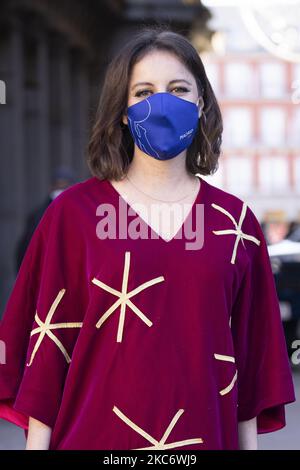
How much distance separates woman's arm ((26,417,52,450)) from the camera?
2697 millimetres

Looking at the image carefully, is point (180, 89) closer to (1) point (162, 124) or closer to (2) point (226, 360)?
(1) point (162, 124)

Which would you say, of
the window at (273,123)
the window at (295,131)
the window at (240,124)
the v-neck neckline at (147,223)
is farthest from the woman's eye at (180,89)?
the window at (240,124)

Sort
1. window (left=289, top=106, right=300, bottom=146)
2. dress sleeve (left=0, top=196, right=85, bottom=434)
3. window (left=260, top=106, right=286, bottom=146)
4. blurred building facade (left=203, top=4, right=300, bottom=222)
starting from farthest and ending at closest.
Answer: window (left=260, top=106, right=286, bottom=146), window (left=289, top=106, right=300, bottom=146), blurred building facade (left=203, top=4, right=300, bottom=222), dress sleeve (left=0, top=196, right=85, bottom=434)

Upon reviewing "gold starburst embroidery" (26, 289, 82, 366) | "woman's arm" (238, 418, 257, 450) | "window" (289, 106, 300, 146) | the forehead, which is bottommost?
"woman's arm" (238, 418, 257, 450)

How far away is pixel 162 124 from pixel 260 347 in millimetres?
605

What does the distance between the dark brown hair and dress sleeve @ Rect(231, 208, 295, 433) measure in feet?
0.72

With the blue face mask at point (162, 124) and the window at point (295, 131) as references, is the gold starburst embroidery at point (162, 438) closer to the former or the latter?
the blue face mask at point (162, 124)

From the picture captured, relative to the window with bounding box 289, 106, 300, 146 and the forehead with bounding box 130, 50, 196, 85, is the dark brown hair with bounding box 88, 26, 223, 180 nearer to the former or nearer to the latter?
the forehead with bounding box 130, 50, 196, 85

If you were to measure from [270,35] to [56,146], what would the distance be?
11066 millimetres

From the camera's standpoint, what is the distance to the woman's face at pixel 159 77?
279cm

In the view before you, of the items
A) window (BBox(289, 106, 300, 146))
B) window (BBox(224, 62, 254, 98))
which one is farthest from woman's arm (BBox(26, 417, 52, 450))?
window (BBox(224, 62, 254, 98))

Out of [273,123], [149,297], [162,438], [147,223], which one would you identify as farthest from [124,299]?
[273,123]
